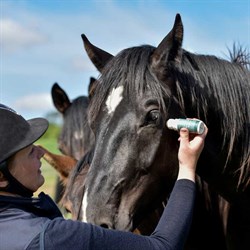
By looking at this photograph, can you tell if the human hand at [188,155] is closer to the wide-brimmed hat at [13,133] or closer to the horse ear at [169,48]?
the wide-brimmed hat at [13,133]

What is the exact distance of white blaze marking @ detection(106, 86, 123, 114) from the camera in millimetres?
3479

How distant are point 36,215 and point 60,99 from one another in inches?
221

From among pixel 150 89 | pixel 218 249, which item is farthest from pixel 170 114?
pixel 218 249

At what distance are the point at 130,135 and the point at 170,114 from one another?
0.29 meters

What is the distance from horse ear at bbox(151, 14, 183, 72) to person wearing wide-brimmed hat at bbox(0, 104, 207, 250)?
4.20ft

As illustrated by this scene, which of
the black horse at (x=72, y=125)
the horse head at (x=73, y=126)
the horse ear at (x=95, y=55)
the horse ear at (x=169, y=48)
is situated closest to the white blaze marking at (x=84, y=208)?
Result: the horse ear at (x=169, y=48)

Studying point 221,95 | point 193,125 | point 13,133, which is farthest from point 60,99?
point 13,133

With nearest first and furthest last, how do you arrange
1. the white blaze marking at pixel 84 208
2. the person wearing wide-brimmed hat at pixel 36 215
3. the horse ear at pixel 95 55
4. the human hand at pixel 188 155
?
1. the person wearing wide-brimmed hat at pixel 36 215
2. the human hand at pixel 188 155
3. the white blaze marking at pixel 84 208
4. the horse ear at pixel 95 55

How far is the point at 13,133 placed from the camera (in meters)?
2.30

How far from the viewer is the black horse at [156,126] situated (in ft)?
11.0

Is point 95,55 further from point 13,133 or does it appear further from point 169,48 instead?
point 13,133

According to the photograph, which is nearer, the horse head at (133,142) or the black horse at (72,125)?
the horse head at (133,142)

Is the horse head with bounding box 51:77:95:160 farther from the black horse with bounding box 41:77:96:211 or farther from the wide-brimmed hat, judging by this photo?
the wide-brimmed hat

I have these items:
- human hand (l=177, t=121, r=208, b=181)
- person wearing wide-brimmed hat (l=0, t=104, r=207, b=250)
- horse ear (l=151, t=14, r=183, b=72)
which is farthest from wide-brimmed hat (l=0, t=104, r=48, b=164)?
horse ear (l=151, t=14, r=183, b=72)
